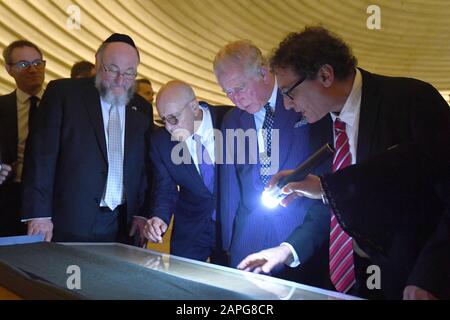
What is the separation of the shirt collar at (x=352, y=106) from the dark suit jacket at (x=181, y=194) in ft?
2.42

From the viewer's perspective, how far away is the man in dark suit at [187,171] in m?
1.95

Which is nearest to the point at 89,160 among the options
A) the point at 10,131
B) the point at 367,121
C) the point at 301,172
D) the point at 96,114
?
the point at 96,114

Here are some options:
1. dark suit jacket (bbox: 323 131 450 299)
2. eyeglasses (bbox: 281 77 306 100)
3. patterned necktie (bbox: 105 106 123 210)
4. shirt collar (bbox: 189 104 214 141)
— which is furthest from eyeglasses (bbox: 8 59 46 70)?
dark suit jacket (bbox: 323 131 450 299)

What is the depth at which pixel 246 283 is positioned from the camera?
971 mm

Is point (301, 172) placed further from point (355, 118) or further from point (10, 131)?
point (10, 131)

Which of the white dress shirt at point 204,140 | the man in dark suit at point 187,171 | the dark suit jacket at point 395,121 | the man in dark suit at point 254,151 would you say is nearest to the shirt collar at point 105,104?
the man in dark suit at point 187,171

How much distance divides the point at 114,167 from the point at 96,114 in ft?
0.80

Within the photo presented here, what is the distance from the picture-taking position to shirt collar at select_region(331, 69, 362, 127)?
4.23ft

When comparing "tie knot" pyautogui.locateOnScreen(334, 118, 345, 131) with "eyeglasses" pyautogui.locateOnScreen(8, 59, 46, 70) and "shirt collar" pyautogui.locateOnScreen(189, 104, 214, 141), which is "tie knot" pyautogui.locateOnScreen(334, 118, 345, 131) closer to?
"shirt collar" pyautogui.locateOnScreen(189, 104, 214, 141)

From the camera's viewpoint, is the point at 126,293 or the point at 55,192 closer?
the point at 126,293

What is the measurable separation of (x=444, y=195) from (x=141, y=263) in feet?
2.40

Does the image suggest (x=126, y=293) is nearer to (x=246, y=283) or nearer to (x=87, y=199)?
(x=246, y=283)

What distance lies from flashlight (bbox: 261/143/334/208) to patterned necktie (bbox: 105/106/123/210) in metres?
0.81

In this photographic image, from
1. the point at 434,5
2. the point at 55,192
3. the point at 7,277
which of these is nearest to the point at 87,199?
the point at 55,192
